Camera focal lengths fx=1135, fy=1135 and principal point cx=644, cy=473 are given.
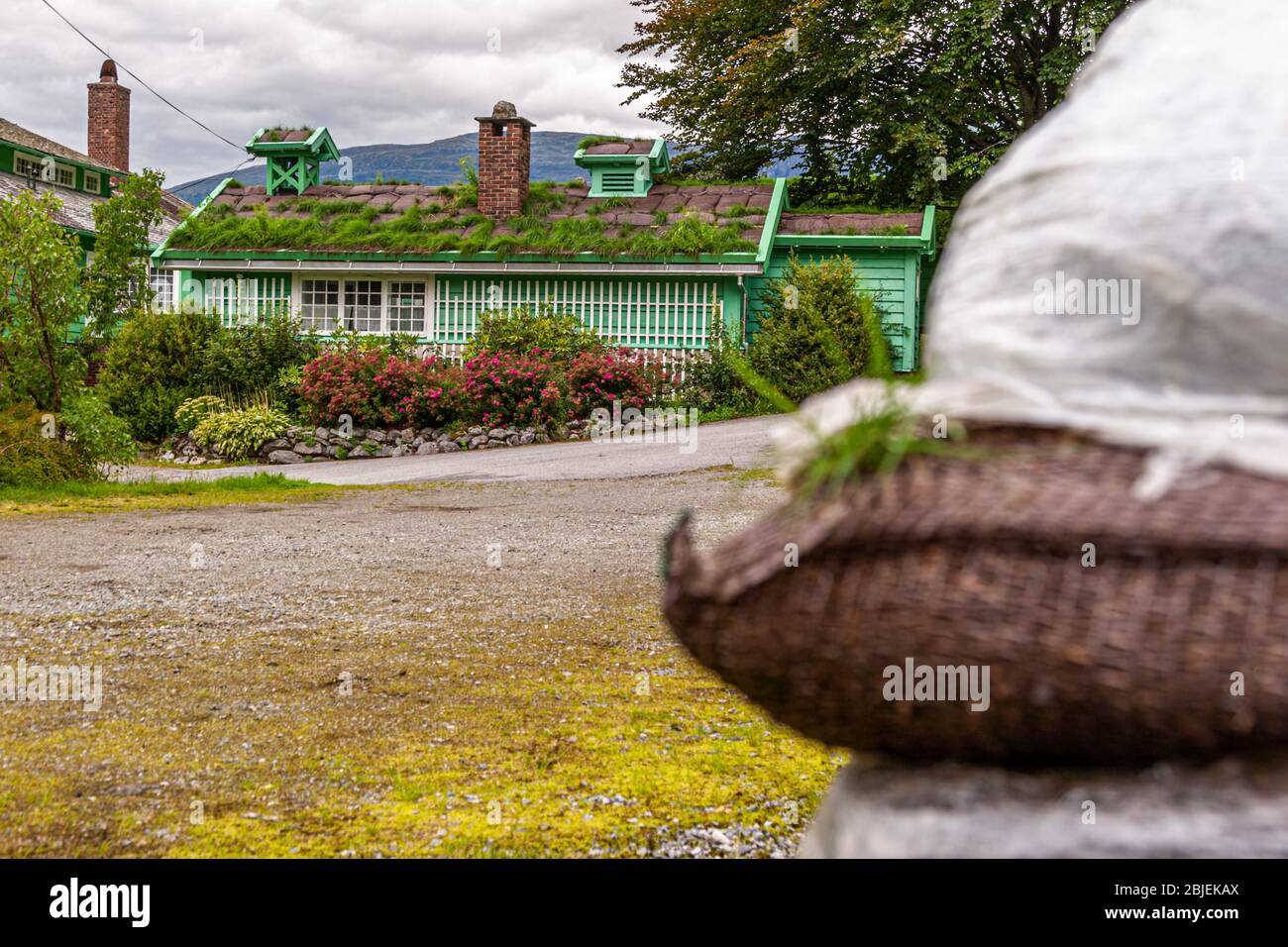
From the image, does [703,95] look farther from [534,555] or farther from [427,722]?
[427,722]

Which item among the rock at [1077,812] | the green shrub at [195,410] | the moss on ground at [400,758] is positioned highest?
the green shrub at [195,410]

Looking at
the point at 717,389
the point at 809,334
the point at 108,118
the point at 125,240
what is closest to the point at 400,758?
the point at 809,334

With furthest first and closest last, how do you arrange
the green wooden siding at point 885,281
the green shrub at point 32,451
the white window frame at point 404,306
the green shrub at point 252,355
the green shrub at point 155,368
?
the white window frame at point 404,306 < the green wooden siding at point 885,281 < the green shrub at point 252,355 < the green shrub at point 155,368 < the green shrub at point 32,451

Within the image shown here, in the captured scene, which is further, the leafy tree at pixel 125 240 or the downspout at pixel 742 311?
the leafy tree at pixel 125 240

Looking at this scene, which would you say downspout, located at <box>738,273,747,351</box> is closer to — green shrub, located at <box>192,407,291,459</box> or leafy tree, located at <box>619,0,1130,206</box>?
leafy tree, located at <box>619,0,1130,206</box>

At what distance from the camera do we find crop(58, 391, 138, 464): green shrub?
12852mm

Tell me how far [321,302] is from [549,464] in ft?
32.3

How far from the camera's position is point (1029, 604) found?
1584 millimetres

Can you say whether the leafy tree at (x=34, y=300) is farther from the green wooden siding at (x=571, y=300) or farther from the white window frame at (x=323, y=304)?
the white window frame at (x=323, y=304)

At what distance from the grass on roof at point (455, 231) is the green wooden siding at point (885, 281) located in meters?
1.14

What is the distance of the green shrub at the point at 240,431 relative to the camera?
17469 mm

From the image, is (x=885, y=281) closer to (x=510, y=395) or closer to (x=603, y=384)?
(x=603, y=384)

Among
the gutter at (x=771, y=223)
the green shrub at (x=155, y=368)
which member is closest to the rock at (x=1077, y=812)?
the gutter at (x=771, y=223)
